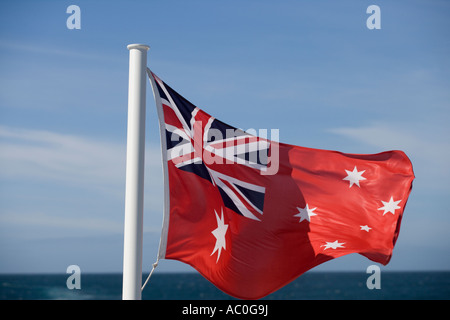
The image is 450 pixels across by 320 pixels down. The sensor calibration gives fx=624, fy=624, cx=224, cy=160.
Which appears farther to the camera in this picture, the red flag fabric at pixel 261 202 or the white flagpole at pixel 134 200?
the red flag fabric at pixel 261 202

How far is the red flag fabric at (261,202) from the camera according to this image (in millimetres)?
9352

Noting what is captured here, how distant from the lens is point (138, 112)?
8469mm

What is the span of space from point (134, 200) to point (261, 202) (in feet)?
8.76

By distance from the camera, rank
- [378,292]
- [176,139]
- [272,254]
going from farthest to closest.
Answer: [378,292] → [272,254] → [176,139]

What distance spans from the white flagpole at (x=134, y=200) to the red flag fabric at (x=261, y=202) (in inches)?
30.3

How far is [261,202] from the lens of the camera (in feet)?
33.6

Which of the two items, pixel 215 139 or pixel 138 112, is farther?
pixel 215 139

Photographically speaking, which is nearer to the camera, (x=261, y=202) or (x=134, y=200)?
(x=134, y=200)

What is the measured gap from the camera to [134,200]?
826 cm

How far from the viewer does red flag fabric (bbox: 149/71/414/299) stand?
9352 mm
